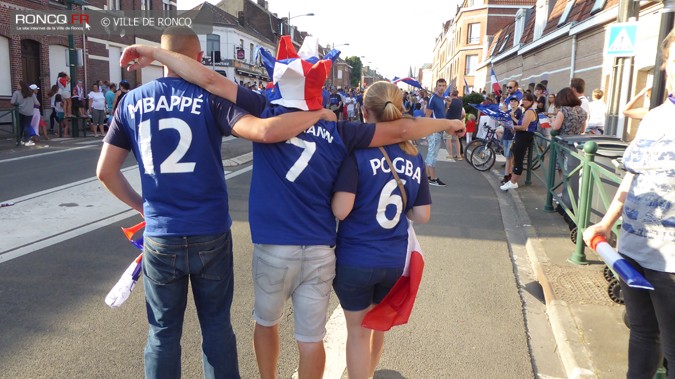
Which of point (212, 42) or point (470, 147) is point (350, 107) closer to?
point (470, 147)

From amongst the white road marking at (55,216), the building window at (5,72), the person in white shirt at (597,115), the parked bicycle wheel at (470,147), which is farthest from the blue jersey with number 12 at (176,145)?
the building window at (5,72)

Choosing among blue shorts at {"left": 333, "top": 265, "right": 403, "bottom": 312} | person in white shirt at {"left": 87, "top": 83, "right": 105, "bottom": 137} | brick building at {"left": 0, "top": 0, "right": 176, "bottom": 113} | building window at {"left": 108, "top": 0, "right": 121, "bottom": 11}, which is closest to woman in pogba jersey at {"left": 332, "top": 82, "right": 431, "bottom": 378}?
blue shorts at {"left": 333, "top": 265, "right": 403, "bottom": 312}

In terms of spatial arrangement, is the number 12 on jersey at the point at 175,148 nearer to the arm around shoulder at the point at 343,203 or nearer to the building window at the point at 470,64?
the arm around shoulder at the point at 343,203

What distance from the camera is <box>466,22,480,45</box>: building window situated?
5188 cm

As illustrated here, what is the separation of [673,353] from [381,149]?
1575mm

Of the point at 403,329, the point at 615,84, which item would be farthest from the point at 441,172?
the point at 403,329

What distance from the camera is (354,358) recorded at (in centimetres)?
276

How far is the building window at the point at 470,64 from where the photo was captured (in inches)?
2131

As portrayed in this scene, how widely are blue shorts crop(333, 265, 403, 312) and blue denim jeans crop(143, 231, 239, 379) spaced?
0.59m

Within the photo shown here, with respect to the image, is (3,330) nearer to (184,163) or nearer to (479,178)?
(184,163)

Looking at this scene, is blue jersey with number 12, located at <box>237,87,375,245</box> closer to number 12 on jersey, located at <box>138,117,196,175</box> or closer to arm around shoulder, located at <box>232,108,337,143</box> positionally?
arm around shoulder, located at <box>232,108,337,143</box>

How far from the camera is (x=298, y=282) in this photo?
255 cm

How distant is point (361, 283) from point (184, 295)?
90 centimetres

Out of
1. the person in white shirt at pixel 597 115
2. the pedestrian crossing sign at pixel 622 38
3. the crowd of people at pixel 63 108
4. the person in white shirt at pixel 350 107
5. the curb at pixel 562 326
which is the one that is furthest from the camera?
the person in white shirt at pixel 350 107
